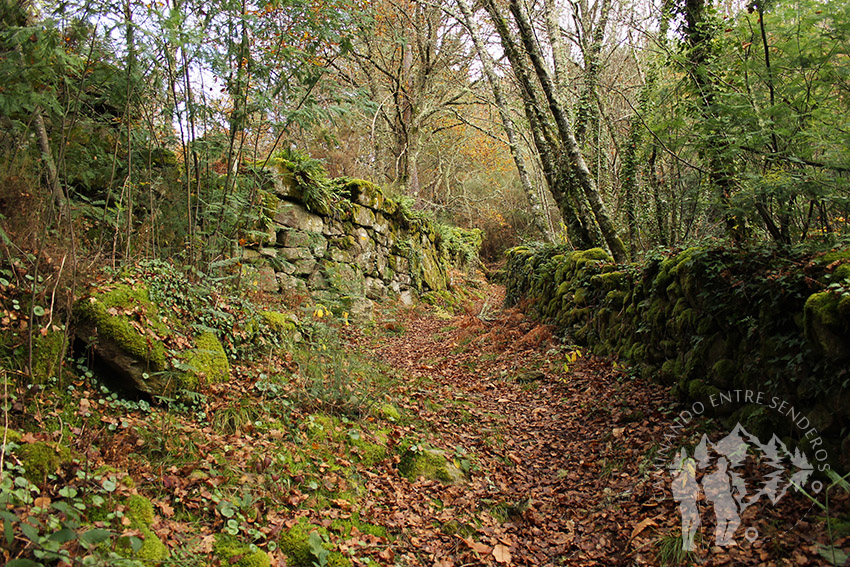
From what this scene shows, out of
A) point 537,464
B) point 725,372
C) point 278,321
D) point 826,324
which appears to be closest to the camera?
point 826,324

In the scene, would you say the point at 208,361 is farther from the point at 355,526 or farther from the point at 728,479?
the point at 728,479

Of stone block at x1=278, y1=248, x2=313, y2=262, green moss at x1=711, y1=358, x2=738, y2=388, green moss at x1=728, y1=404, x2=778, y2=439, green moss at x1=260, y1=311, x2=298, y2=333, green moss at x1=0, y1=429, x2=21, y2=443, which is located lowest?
green moss at x1=728, y1=404, x2=778, y2=439

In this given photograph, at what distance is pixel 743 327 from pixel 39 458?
5.22 meters

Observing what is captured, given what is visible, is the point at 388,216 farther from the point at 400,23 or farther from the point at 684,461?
the point at 684,461

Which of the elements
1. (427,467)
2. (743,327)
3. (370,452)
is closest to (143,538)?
(370,452)

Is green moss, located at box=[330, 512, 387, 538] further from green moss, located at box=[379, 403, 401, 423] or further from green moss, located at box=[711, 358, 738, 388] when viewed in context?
green moss, located at box=[711, 358, 738, 388]

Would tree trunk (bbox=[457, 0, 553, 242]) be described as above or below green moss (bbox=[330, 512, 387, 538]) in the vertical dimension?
above

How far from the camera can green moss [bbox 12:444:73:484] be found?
8.05 feet


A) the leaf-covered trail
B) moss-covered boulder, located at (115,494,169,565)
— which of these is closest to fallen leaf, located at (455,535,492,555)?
the leaf-covered trail

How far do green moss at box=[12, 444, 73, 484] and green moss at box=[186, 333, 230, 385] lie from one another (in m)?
1.39

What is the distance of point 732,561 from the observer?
284 cm

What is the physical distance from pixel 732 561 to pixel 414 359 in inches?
235

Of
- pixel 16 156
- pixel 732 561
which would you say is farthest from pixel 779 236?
pixel 16 156

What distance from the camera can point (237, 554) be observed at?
2730 millimetres
